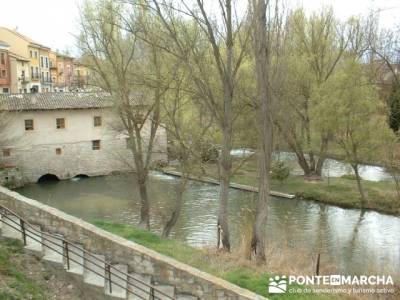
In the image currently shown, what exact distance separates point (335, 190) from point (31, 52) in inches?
1720

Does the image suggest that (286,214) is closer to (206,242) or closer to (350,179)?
(206,242)

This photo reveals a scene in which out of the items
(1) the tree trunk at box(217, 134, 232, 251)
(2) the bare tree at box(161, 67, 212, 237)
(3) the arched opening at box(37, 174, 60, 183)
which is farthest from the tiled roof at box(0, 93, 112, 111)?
(1) the tree trunk at box(217, 134, 232, 251)

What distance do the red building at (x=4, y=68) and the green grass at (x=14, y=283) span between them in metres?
41.7

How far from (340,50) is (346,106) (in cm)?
511

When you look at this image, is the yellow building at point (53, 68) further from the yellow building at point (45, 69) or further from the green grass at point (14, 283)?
the green grass at point (14, 283)

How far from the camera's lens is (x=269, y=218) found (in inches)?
797

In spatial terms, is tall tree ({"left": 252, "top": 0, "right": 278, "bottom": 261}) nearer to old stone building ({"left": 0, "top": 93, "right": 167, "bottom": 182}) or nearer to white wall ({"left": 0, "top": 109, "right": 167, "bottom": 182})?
old stone building ({"left": 0, "top": 93, "right": 167, "bottom": 182})

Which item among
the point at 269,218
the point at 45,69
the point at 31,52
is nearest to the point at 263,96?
the point at 269,218

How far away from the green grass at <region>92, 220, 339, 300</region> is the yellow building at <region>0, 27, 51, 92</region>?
1780 inches

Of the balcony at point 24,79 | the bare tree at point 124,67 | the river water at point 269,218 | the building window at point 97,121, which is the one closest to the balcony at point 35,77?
the balcony at point 24,79

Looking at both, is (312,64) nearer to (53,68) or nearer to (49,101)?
(49,101)

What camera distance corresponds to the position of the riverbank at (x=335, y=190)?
871 inches

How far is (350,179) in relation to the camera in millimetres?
27312

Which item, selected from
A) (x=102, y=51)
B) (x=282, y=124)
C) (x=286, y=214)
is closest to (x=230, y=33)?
(x=282, y=124)
